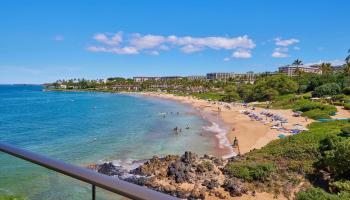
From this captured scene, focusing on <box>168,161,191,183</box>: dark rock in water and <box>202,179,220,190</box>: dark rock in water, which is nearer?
<box>202,179,220,190</box>: dark rock in water

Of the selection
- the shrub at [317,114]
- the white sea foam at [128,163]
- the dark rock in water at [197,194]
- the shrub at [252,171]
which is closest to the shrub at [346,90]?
the shrub at [317,114]

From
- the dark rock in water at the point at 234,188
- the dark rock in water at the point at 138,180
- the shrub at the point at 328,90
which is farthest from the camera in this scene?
the shrub at the point at 328,90

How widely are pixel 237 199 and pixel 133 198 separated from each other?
17142mm

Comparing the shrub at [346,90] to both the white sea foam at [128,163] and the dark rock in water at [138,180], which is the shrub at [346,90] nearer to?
the white sea foam at [128,163]

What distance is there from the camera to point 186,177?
68.4 feet

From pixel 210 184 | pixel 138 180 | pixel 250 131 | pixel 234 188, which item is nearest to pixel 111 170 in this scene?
pixel 138 180

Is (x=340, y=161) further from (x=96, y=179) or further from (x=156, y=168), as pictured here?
(x=96, y=179)

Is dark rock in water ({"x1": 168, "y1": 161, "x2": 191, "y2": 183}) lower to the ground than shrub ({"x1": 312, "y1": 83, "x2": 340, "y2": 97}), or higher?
lower

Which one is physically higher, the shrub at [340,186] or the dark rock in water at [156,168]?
the shrub at [340,186]

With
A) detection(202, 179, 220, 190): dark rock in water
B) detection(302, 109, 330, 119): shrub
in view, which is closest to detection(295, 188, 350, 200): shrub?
detection(202, 179, 220, 190): dark rock in water

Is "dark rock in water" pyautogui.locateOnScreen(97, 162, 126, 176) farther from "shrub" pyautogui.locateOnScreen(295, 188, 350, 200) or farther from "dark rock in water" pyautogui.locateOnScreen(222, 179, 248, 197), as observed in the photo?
"shrub" pyautogui.locateOnScreen(295, 188, 350, 200)

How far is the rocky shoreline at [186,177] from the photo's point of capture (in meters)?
18.7

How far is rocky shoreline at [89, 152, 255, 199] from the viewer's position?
1872cm

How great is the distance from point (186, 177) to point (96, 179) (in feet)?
63.1
